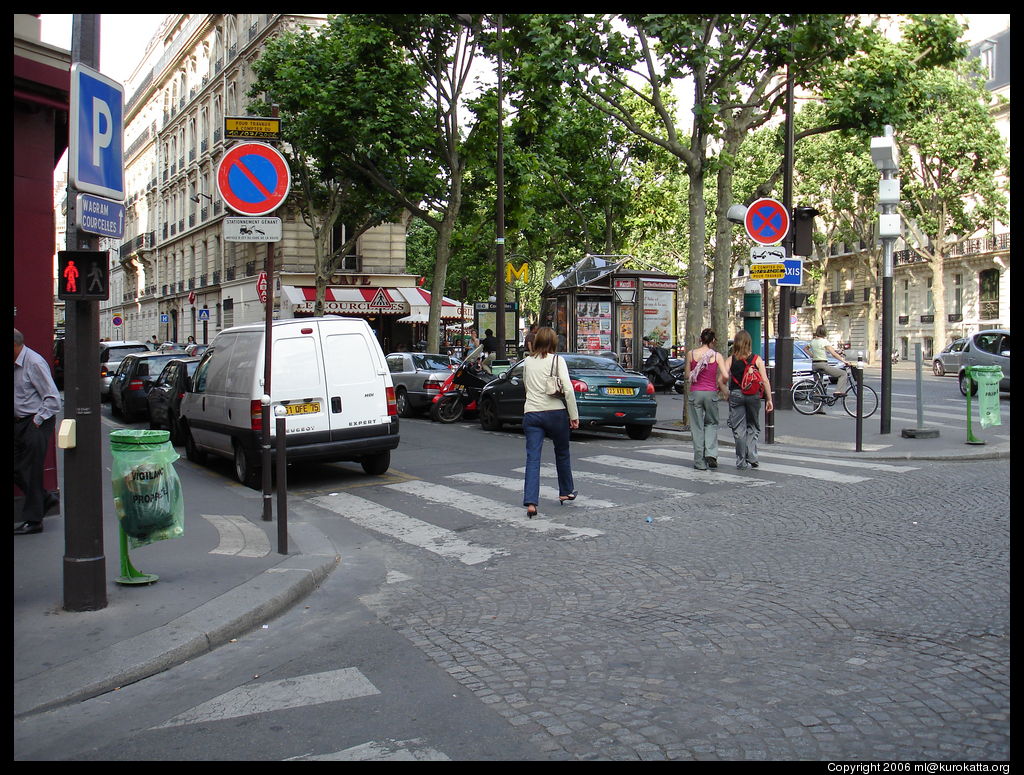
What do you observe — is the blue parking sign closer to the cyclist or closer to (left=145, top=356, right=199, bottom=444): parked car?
(left=145, top=356, right=199, bottom=444): parked car

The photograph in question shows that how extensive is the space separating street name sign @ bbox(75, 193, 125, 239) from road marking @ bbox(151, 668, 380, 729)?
9.13 ft

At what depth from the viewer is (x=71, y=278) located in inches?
208

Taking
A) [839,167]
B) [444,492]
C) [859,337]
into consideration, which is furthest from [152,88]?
[444,492]

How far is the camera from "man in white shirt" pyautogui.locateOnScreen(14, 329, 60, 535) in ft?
25.7

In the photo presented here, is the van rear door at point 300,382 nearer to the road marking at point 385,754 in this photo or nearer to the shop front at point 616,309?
the road marking at point 385,754

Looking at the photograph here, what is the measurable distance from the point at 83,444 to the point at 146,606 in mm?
1050

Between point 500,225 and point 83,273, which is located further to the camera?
point 500,225

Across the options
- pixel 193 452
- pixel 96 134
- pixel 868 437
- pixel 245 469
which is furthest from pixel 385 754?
pixel 868 437

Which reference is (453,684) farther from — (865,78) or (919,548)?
(865,78)

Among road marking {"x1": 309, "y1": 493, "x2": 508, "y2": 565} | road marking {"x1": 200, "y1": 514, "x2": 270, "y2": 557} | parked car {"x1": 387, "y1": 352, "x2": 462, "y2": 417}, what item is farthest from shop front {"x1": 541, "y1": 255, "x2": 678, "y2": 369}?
road marking {"x1": 200, "y1": 514, "x2": 270, "y2": 557}

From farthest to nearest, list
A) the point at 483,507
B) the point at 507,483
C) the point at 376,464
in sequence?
the point at 376,464 → the point at 507,483 → the point at 483,507

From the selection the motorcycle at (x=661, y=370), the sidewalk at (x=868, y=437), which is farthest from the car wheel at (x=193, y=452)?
the motorcycle at (x=661, y=370)

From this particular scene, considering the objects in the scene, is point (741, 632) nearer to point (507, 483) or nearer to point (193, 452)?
point (507, 483)

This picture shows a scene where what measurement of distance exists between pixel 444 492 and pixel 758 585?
4.86 m
